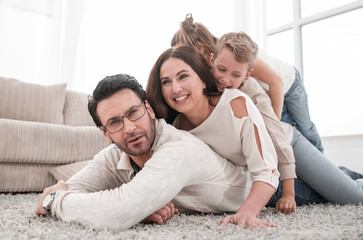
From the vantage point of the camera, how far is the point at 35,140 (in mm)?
2336

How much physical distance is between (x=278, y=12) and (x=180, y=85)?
3.57 meters

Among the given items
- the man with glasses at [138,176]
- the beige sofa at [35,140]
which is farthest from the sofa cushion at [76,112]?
the man with glasses at [138,176]

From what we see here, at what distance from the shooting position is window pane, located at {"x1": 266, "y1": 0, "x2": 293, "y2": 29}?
4285mm

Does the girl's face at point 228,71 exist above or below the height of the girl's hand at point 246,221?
above

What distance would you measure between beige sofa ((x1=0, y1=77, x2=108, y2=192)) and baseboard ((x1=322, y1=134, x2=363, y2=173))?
2.42m

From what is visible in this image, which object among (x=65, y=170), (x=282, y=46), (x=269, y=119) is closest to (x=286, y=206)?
(x=269, y=119)

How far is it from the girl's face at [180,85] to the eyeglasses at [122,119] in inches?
6.9

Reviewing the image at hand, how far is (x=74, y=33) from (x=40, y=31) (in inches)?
14.4

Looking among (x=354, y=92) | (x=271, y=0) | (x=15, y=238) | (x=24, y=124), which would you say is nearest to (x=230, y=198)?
(x=15, y=238)

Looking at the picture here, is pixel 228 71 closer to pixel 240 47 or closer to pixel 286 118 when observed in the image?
pixel 240 47

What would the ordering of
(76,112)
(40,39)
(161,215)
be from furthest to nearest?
(40,39), (76,112), (161,215)

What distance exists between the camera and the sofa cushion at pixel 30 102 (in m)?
2.77

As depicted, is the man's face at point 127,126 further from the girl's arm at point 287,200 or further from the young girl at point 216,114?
the girl's arm at point 287,200

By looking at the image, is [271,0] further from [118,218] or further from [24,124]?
[118,218]
